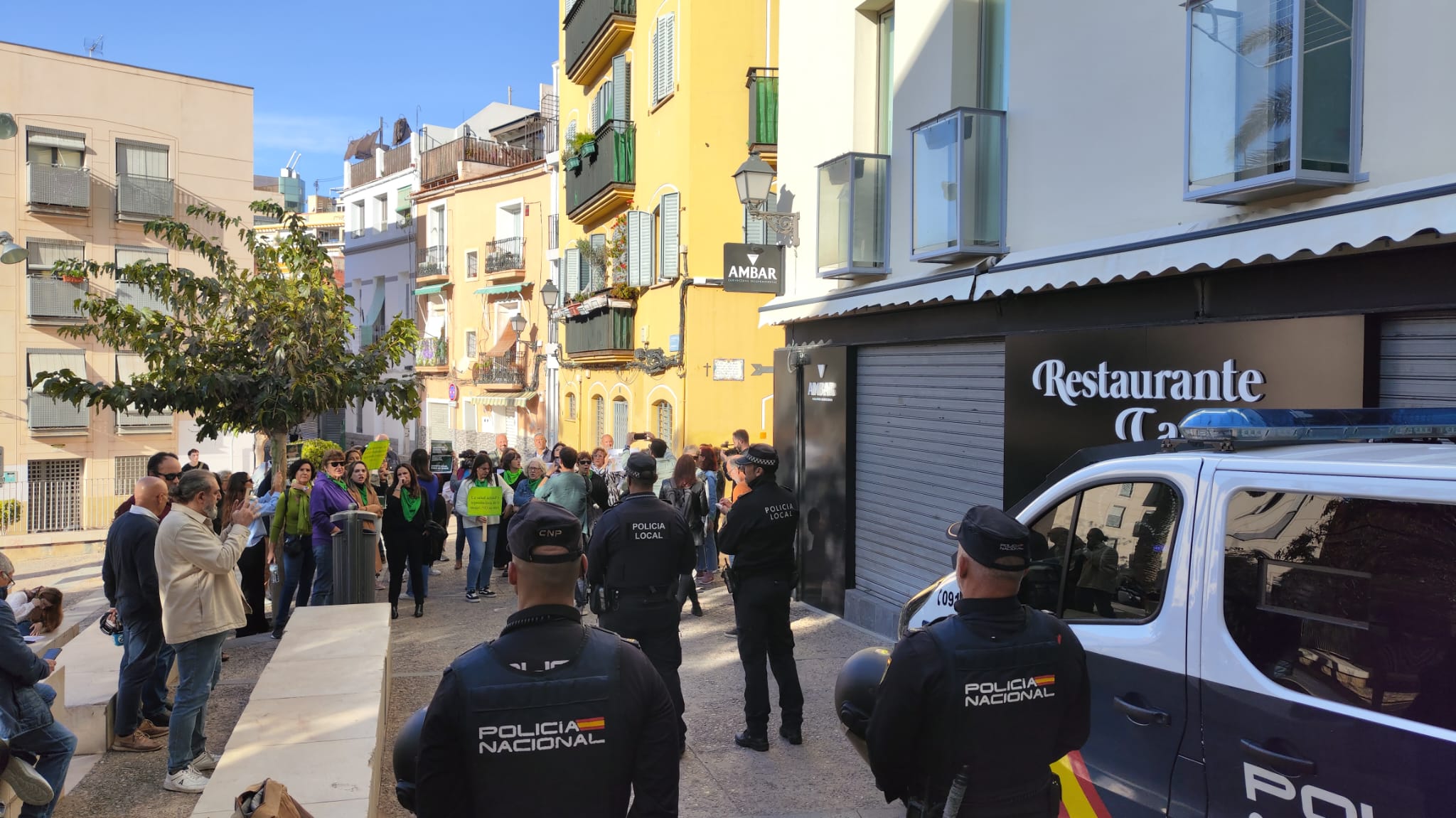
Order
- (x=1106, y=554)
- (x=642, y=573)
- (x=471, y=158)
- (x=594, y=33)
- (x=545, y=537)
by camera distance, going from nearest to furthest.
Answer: (x=545, y=537), (x=1106, y=554), (x=642, y=573), (x=594, y=33), (x=471, y=158)

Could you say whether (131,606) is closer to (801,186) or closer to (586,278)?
(801,186)

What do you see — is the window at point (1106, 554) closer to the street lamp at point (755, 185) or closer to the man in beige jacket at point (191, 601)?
the man in beige jacket at point (191, 601)

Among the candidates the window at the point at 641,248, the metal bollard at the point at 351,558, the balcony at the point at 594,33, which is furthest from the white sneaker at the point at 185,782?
the balcony at the point at 594,33

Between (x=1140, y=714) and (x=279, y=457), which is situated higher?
(x=279, y=457)

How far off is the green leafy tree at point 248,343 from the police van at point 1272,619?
386 inches

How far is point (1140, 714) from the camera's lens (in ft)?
11.7

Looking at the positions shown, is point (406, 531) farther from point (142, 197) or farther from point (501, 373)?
point (501, 373)

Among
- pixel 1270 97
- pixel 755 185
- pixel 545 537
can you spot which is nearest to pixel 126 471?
pixel 755 185

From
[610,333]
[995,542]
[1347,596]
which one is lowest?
[1347,596]

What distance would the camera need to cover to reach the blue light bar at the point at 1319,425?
3.50 m

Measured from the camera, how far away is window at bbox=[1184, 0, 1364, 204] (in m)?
5.61

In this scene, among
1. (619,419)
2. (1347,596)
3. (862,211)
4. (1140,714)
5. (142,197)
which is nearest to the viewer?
(1347,596)

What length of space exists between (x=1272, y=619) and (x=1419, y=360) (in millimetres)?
3142

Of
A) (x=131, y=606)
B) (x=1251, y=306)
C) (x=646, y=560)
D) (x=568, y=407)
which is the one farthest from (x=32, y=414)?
(x=1251, y=306)
